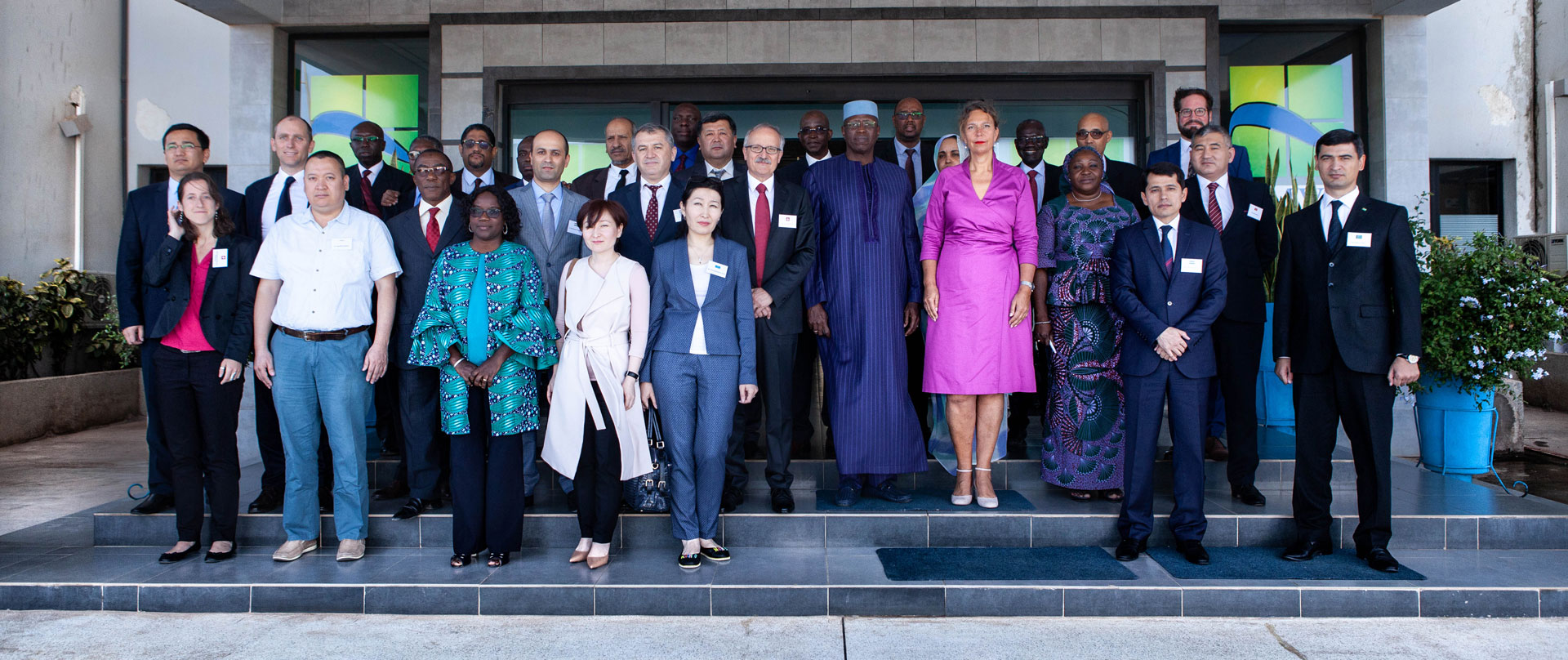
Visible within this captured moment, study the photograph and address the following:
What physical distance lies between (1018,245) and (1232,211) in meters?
1.03

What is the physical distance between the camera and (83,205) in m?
9.13

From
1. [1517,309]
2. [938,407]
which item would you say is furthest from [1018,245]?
[1517,309]

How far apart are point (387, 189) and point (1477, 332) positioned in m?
5.47

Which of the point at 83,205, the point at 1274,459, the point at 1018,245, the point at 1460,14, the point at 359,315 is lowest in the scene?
the point at 1274,459

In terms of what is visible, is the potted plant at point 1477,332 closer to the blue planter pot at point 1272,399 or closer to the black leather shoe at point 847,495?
the blue planter pot at point 1272,399

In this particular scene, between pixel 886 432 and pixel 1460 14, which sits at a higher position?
pixel 1460 14

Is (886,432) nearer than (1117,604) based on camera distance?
No

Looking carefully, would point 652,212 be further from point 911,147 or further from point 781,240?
point 911,147

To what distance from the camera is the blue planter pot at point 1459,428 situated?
15.7 feet

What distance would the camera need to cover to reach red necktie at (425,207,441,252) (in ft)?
12.8

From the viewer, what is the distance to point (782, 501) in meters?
3.90

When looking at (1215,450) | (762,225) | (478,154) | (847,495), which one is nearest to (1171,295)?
(1215,450)

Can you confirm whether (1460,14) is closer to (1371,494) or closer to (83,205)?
(1371,494)

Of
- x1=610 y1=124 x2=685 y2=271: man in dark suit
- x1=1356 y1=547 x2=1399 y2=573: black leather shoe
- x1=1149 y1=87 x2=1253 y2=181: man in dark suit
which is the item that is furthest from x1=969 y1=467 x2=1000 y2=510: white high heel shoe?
x1=1149 y1=87 x2=1253 y2=181: man in dark suit
